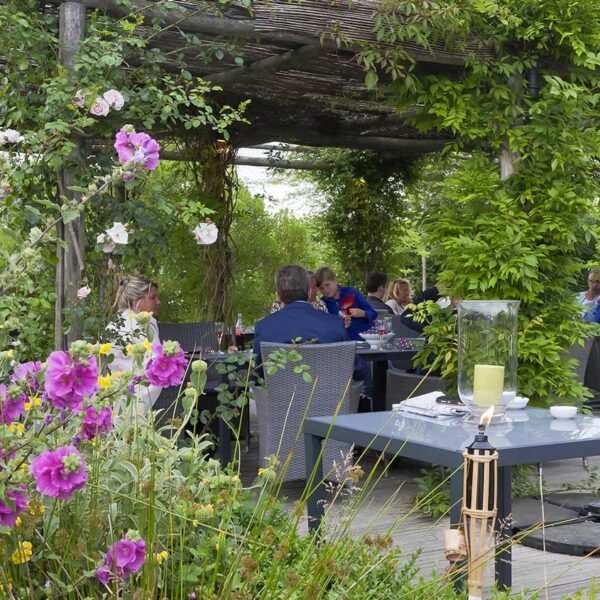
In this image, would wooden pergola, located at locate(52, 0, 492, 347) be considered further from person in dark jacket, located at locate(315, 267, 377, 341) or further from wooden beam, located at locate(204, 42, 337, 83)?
person in dark jacket, located at locate(315, 267, 377, 341)

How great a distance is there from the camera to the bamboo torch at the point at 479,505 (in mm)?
1855

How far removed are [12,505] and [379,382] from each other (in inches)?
201

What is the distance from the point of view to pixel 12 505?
166cm

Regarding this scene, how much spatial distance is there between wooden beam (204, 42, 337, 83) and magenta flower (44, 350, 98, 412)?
153 inches

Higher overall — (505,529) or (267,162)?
(267,162)

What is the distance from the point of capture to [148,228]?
4844 millimetres

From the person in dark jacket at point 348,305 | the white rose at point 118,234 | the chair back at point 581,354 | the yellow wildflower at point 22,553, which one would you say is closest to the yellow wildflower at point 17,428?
the yellow wildflower at point 22,553

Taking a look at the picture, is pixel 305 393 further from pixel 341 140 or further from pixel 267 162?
pixel 267 162

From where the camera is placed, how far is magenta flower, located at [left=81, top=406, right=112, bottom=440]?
1905 millimetres

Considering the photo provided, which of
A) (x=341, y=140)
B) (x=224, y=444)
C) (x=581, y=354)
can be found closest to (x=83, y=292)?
(x=224, y=444)

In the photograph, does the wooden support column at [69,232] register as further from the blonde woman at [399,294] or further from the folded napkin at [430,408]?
the blonde woman at [399,294]

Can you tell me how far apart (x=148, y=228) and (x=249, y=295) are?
526cm

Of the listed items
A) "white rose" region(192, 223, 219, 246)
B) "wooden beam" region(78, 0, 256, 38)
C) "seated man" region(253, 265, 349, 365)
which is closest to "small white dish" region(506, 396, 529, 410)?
"seated man" region(253, 265, 349, 365)

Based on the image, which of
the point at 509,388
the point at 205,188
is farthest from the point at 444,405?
the point at 205,188
